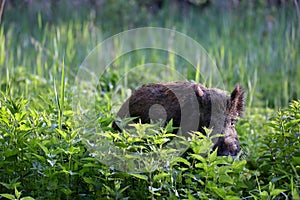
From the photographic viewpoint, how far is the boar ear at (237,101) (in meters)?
2.82

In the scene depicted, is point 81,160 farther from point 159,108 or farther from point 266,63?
point 266,63

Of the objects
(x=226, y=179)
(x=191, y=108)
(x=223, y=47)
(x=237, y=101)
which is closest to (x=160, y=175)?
(x=226, y=179)

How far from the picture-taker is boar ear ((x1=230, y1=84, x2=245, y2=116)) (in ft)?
9.26

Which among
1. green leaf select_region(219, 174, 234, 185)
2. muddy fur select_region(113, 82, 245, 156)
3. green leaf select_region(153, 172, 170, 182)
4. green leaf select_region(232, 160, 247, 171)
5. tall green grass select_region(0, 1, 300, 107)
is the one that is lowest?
green leaf select_region(219, 174, 234, 185)

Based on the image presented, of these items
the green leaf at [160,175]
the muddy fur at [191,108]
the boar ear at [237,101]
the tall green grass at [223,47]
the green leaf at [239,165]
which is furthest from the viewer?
the tall green grass at [223,47]

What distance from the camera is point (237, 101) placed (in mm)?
2863

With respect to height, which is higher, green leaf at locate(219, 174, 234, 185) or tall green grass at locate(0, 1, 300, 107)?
tall green grass at locate(0, 1, 300, 107)

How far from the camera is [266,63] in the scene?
5.96 meters

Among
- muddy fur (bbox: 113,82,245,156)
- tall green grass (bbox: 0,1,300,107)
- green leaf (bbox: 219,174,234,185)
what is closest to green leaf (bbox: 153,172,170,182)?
green leaf (bbox: 219,174,234,185)

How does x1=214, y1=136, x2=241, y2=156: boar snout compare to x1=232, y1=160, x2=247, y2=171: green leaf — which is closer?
x1=232, y1=160, x2=247, y2=171: green leaf

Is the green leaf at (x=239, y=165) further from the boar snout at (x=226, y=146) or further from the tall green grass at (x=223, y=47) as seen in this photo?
the tall green grass at (x=223, y=47)

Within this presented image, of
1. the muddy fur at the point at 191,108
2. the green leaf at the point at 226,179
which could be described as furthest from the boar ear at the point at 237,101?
the green leaf at the point at 226,179

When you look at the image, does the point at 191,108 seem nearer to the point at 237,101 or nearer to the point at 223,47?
the point at 237,101

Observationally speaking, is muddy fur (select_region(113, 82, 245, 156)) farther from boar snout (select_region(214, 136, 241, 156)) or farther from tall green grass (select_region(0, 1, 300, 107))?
tall green grass (select_region(0, 1, 300, 107))
